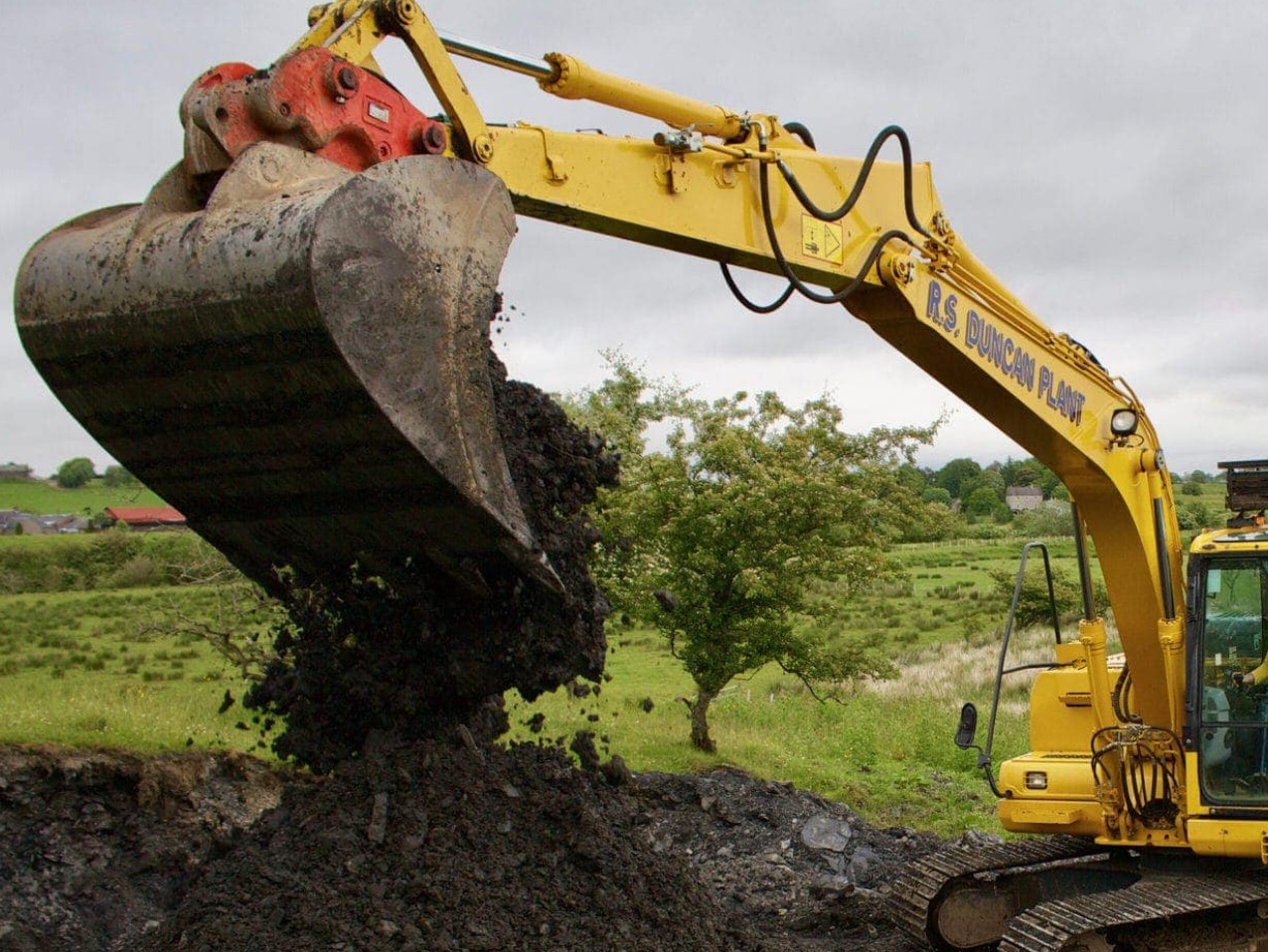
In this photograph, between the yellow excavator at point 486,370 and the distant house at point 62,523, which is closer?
the yellow excavator at point 486,370

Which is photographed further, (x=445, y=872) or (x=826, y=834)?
(x=826, y=834)

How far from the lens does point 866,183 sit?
6.67 metres

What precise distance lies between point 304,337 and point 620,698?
14876 mm

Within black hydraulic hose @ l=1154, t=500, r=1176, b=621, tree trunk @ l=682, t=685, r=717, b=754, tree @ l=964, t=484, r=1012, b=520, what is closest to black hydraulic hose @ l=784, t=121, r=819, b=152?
black hydraulic hose @ l=1154, t=500, r=1176, b=621

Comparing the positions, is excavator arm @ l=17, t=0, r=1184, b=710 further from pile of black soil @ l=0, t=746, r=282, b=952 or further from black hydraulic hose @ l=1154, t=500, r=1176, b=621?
pile of black soil @ l=0, t=746, r=282, b=952

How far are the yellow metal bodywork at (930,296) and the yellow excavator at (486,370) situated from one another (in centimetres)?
2

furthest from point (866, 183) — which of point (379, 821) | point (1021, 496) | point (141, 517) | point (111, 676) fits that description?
point (1021, 496)

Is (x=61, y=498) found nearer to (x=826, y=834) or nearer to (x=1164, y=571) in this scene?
(x=826, y=834)

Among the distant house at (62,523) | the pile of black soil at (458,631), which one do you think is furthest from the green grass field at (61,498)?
the pile of black soil at (458,631)

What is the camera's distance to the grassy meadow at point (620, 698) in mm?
11242

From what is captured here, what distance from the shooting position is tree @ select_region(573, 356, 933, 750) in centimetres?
1398

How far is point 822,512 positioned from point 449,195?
381 inches

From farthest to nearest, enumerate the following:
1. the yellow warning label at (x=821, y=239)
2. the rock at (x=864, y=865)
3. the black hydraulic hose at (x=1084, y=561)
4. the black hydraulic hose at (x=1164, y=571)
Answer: the rock at (x=864, y=865), the black hydraulic hose at (x=1084, y=561), the black hydraulic hose at (x=1164, y=571), the yellow warning label at (x=821, y=239)

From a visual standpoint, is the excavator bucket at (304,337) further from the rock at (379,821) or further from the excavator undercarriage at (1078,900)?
the excavator undercarriage at (1078,900)
